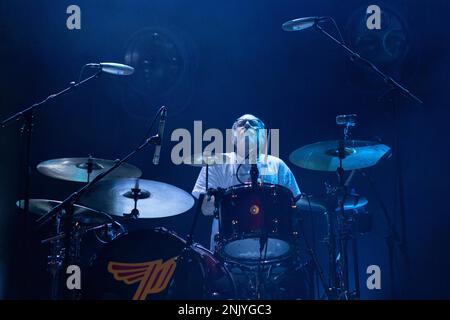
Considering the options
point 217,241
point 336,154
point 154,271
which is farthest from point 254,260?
point 336,154

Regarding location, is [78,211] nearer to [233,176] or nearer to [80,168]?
[80,168]

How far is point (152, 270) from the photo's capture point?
3.79m

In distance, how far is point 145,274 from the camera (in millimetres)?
3783

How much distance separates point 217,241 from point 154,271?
467 mm

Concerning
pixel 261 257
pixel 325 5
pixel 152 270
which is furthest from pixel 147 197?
pixel 325 5

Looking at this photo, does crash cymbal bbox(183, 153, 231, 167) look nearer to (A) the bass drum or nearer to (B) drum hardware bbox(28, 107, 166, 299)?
(B) drum hardware bbox(28, 107, 166, 299)

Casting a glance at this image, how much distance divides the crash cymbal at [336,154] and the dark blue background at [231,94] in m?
0.81

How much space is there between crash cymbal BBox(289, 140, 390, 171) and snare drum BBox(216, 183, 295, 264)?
1.75ft

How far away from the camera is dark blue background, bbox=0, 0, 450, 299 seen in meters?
4.86

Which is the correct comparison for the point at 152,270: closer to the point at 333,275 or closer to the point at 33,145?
the point at 333,275

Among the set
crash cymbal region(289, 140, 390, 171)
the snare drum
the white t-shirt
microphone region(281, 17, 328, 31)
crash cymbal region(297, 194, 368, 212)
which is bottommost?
the snare drum

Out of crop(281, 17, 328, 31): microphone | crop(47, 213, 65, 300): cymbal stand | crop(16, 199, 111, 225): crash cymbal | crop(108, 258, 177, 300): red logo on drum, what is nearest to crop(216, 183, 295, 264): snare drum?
crop(108, 258, 177, 300): red logo on drum

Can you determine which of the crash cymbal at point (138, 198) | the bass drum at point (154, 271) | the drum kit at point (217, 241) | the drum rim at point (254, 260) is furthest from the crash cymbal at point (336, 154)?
the bass drum at point (154, 271)
